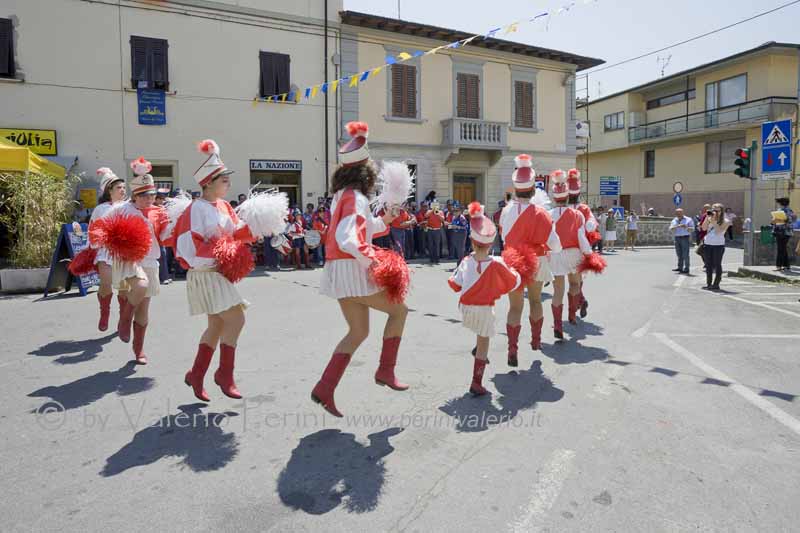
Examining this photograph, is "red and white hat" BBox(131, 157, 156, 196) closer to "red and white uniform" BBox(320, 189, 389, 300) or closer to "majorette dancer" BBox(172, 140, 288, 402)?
"majorette dancer" BBox(172, 140, 288, 402)

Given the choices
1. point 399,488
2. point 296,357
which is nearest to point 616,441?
point 399,488

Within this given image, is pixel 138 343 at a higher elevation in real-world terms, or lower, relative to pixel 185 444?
higher

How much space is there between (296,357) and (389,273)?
2429 mm

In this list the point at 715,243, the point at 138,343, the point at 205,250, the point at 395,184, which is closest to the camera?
the point at 395,184

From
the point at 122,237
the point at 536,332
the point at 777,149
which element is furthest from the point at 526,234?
the point at 777,149

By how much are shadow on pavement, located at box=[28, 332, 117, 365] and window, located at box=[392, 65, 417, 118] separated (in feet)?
53.3

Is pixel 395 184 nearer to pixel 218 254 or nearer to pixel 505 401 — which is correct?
pixel 218 254

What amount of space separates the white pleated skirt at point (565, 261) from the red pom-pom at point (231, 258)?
12.4 feet

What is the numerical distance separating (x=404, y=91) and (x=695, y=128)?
2102 centimetres

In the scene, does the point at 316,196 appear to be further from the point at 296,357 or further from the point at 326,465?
the point at 326,465

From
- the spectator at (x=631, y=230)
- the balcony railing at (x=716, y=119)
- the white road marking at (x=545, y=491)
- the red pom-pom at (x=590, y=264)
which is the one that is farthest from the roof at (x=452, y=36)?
the white road marking at (x=545, y=491)

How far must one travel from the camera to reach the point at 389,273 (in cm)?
382

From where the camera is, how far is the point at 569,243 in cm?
679

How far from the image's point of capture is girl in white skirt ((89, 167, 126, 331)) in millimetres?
6367
